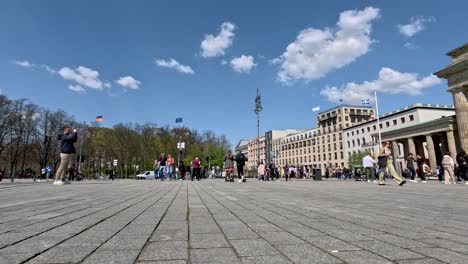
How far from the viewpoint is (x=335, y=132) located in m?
105

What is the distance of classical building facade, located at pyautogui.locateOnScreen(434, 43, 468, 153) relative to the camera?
40750 mm

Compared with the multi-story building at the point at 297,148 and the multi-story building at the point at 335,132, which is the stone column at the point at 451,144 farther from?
the multi-story building at the point at 297,148

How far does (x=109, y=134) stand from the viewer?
207ft

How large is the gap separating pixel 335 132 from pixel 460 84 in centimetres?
6378

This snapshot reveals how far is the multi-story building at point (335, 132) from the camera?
103 metres

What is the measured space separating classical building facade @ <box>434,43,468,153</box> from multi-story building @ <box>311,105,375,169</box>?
58.7 m

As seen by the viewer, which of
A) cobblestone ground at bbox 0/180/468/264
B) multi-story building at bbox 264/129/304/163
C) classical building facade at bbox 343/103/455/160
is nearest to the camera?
cobblestone ground at bbox 0/180/468/264

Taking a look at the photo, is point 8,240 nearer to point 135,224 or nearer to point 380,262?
point 135,224

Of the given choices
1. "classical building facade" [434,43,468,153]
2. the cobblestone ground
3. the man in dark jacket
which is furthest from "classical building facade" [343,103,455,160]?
the cobblestone ground

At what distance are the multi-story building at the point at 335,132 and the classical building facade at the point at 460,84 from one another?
5865 cm

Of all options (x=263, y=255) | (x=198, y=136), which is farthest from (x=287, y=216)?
(x=198, y=136)

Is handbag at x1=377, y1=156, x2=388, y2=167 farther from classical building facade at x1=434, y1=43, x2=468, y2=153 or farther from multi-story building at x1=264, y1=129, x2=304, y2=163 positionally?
multi-story building at x1=264, y1=129, x2=304, y2=163

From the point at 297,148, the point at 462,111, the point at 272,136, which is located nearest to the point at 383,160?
the point at 462,111

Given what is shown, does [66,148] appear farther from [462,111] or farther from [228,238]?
[462,111]
